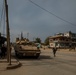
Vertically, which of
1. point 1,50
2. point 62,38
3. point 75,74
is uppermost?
point 62,38

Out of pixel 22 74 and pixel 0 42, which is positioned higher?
pixel 0 42

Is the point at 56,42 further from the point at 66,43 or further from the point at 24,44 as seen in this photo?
the point at 24,44

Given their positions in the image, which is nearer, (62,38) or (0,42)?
(0,42)

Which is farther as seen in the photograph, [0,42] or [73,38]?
[73,38]

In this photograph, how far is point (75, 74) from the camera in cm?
1361

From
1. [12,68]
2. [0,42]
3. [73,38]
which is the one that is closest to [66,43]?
[73,38]

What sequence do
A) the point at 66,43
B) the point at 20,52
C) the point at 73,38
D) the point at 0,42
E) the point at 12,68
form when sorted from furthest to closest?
1. the point at 73,38
2. the point at 66,43
3. the point at 0,42
4. the point at 20,52
5. the point at 12,68

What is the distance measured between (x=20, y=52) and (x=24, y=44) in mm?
3979

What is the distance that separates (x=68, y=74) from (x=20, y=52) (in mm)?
Result: 15149

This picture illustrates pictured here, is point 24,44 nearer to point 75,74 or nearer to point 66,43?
point 75,74

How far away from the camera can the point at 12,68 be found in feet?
57.0

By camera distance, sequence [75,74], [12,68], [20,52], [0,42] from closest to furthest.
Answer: [75,74] → [12,68] → [20,52] → [0,42]

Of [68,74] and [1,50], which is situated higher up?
[1,50]

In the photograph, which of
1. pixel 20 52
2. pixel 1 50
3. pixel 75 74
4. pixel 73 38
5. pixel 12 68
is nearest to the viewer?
pixel 75 74
